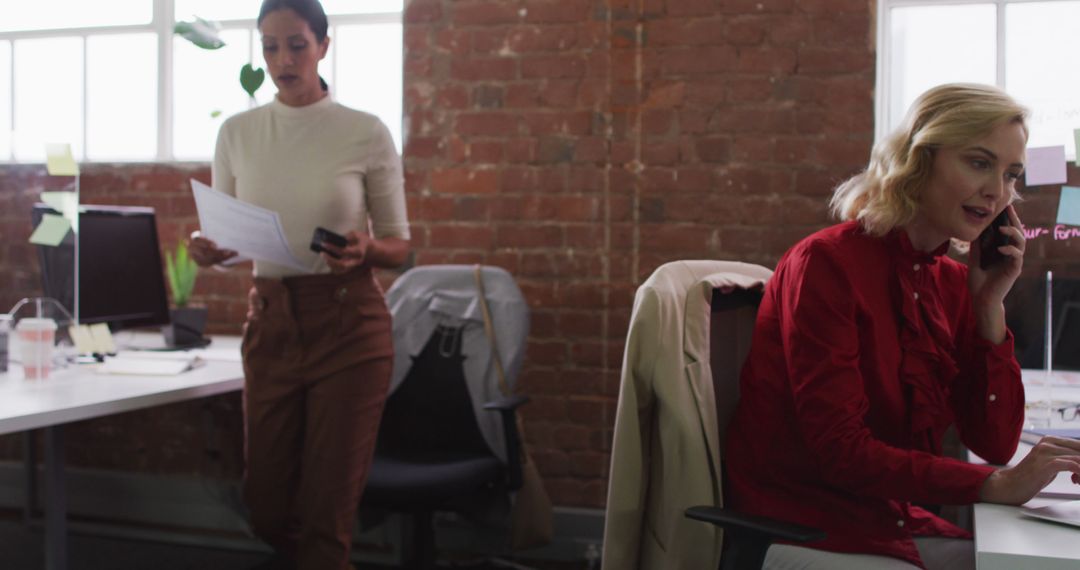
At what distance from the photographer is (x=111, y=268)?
124 inches

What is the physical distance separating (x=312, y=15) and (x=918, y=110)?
4.87 feet

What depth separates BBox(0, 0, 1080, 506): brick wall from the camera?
9.87ft

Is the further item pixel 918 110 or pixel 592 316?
pixel 592 316

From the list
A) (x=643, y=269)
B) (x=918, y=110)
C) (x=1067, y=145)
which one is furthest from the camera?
(x=643, y=269)

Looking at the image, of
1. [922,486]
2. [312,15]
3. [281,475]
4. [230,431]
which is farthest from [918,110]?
[230,431]

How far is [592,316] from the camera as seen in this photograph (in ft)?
10.5

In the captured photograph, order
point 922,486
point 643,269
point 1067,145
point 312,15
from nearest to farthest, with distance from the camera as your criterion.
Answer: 1. point 922,486
2. point 312,15
3. point 1067,145
4. point 643,269

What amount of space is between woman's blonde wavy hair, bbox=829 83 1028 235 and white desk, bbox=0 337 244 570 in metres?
1.71

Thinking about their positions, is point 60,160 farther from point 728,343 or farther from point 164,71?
point 728,343

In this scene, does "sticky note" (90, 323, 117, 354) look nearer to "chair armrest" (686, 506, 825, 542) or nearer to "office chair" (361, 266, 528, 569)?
"office chair" (361, 266, 528, 569)

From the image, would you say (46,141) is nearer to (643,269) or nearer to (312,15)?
(312,15)

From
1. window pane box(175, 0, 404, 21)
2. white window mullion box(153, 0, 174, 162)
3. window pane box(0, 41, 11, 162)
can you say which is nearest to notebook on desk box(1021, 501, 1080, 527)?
window pane box(175, 0, 404, 21)

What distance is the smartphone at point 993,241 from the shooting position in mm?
1869

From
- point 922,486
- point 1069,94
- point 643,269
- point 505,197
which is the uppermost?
point 1069,94
